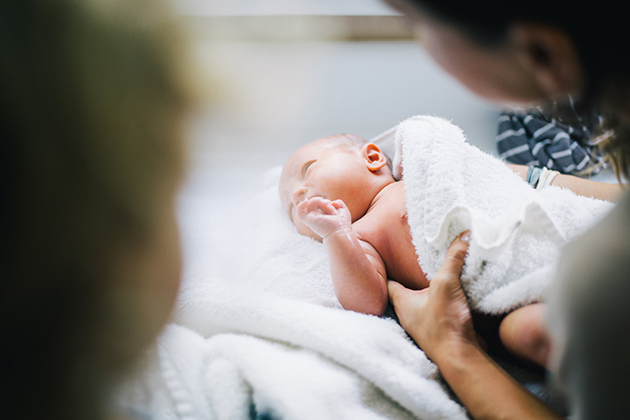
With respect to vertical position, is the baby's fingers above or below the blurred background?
below

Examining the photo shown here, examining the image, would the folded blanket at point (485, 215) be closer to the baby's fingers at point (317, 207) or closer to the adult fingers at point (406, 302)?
the adult fingers at point (406, 302)

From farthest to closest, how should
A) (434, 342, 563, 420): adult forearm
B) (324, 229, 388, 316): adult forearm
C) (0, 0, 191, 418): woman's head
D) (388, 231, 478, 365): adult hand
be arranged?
(324, 229, 388, 316): adult forearm
(388, 231, 478, 365): adult hand
(434, 342, 563, 420): adult forearm
(0, 0, 191, 418): woman's head

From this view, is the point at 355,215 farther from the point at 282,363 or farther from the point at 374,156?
the point at 282,363

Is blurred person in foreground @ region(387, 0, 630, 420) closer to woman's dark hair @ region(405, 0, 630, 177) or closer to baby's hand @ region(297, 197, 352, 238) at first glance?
woman's dark hair @ region(405, 0, 630, 177)

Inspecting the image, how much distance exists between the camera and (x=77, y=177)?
29 cm

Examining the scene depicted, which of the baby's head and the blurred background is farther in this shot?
the blurred background

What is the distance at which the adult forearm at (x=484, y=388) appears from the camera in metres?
0.49

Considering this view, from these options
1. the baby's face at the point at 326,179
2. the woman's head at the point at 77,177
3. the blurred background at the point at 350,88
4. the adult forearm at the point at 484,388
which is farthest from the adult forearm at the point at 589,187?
the woman's head at the point at 77,177

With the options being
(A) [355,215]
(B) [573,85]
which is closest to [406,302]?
(A) [355,215]

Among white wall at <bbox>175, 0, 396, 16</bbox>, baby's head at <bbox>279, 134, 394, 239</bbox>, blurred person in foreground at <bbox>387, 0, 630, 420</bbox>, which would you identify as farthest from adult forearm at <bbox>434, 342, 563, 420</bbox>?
white wall at <bbox>175, 0, 396, 16</bbox>

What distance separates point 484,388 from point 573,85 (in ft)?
1.30

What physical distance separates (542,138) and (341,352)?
101 cm

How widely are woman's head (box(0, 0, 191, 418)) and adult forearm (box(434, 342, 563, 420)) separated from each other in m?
0.45

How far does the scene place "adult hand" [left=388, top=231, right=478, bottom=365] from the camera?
1.98ft
